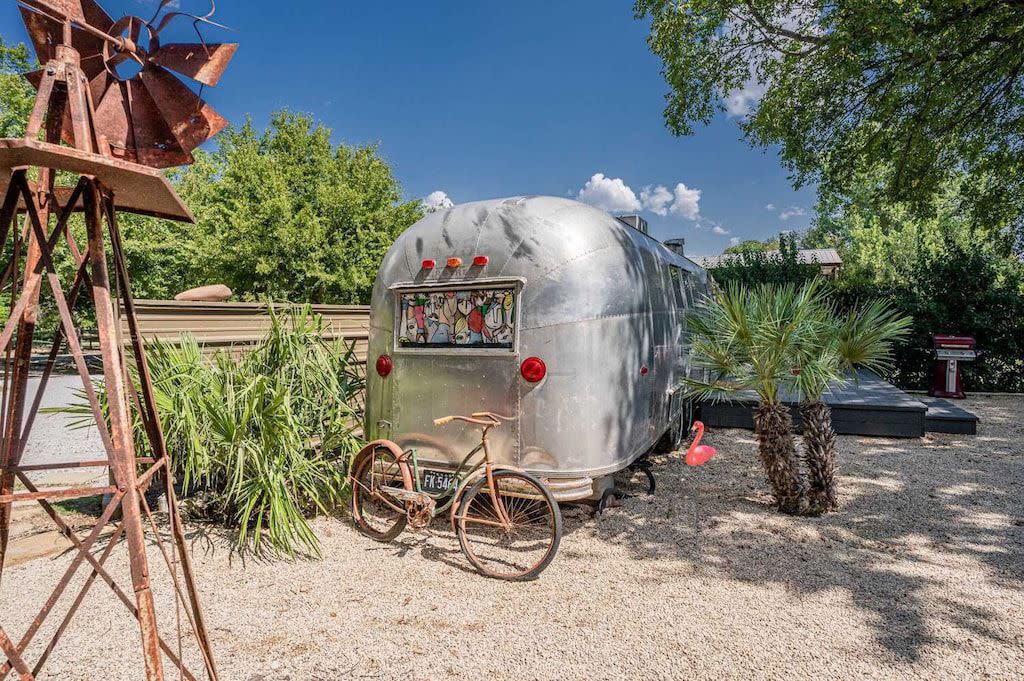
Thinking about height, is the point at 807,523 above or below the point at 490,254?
below

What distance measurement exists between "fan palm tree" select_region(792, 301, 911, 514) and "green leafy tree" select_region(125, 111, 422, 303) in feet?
48.3

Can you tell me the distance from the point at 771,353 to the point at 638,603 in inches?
103

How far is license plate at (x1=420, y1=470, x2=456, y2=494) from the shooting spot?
4582 millimetres

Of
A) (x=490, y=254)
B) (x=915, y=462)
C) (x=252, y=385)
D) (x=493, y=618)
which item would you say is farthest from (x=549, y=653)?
(x=915, y=462)

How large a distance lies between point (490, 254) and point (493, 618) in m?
2.66

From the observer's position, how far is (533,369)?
14.2 feet

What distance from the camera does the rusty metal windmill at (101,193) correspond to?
5.78 feet

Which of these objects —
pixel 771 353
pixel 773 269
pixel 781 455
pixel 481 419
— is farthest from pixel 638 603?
pixel 773 269

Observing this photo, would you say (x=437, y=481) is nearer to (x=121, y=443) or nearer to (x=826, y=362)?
(x=121, y=443)

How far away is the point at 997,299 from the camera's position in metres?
11.8

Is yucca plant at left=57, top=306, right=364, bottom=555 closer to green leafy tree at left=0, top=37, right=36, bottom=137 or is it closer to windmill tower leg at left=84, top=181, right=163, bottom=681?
windmill tower leg at left=84, top=181, right=163, bottom=681

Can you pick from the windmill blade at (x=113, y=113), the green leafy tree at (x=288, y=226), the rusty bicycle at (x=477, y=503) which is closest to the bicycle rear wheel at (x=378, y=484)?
the rusty bicycle at (x=477, y=503)

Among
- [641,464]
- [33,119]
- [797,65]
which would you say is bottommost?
[641,464]

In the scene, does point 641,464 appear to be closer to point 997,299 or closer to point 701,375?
point 701,375
